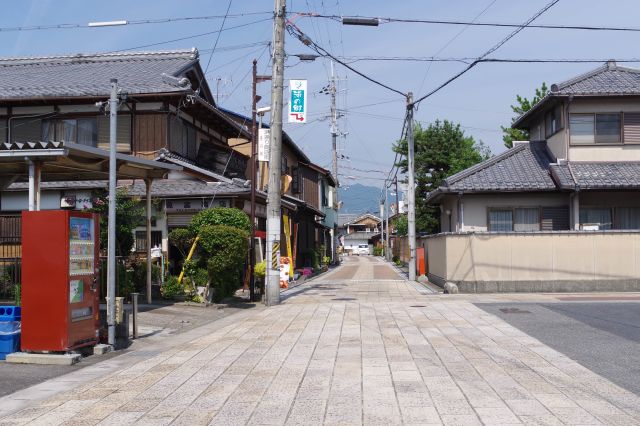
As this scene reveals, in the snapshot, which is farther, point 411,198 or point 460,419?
point 411,198

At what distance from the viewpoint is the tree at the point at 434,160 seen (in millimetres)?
39781

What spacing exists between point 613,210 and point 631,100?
3920 mm

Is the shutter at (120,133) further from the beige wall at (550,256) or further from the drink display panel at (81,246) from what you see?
the drink display panel at (81,246)

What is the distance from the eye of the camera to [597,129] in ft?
74.8

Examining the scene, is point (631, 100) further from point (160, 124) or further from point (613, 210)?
point (160, 124)

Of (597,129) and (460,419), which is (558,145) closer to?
(597,129)

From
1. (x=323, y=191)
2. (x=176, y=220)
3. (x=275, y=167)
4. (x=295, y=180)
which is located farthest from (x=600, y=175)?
(x=323, y=191)

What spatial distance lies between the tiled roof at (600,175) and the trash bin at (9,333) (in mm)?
17498

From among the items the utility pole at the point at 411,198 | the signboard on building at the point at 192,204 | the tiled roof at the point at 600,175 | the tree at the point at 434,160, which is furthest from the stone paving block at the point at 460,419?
the tree at the point at 434,160

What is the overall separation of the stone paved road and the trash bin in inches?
72.5

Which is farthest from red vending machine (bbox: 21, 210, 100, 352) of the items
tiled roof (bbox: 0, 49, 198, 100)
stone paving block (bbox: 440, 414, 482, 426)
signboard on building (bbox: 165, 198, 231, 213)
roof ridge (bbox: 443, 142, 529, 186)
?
roof ridge (bbox: 443, 142, 529, 186)

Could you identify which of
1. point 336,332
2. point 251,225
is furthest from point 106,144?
point 336,332

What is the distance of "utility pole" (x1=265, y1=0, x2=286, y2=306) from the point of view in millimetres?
18672

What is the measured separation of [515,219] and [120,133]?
1457 centimetres
